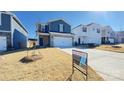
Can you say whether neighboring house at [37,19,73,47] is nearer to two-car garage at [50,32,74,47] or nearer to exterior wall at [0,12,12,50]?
two-car garage at [50,32,74,47]

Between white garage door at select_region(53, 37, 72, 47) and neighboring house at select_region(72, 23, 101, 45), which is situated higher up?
neighboring house at select_region(72, 23, 101, 45)

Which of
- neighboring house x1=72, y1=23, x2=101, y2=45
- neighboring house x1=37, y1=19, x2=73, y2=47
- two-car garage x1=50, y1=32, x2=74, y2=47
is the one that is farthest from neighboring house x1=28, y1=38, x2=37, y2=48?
neighboring house x1=72, y1=23, x2=101, y2=45

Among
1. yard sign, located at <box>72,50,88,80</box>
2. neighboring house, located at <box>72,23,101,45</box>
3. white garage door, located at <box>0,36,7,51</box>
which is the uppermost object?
neighboring house, located at <box>72,23,101,45</box>

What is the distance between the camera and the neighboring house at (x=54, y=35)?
18516 mm

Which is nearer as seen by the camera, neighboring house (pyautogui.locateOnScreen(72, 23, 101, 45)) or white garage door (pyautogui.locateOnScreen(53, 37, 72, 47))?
white garage door (pyautogui.locateOnScreen(53, 37, 72, 47))

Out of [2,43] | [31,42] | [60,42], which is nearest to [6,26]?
[2,43]

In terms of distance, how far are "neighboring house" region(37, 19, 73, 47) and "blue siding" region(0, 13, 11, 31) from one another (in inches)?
158

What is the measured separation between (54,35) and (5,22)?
643 centimetres

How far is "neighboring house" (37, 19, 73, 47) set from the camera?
18.5 meters

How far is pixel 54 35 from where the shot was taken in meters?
18.9

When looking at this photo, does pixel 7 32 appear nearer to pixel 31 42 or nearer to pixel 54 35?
pixel 31 42

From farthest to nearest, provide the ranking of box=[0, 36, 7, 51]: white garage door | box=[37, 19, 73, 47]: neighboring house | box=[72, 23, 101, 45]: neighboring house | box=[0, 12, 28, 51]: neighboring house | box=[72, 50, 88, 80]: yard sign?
box=[72, 23, 101, 45]: neighboring house, box=[37, 19, 73, 47]: neighboring house, box=[0, 12, 28, 51]: neighboring house, box=[0, 36, 7, 51]: white garage door, box=[72, 50, 88, 80]: yard sign
